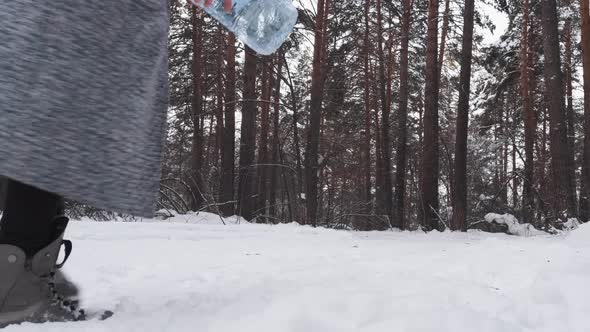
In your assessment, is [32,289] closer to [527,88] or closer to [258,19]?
[258,19]

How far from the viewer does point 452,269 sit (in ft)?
6.10

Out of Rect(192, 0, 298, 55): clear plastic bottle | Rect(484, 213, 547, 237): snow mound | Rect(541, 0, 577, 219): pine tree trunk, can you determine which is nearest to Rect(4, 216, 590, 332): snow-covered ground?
Rect(192, 0, 298, 55): clear plastic bottle

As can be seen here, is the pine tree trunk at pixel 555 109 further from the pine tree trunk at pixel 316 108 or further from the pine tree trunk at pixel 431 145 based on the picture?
the pine tree trunk at pixel 316 108

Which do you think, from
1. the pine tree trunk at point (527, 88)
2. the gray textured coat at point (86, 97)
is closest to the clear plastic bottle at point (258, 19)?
the gray textured coat at point (86, 97)

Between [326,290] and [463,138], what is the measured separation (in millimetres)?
7836

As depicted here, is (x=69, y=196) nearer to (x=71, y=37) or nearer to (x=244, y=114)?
(x=71, y=37)

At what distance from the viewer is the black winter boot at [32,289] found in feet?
3.60

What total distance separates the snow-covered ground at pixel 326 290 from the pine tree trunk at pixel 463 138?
18.1 ft

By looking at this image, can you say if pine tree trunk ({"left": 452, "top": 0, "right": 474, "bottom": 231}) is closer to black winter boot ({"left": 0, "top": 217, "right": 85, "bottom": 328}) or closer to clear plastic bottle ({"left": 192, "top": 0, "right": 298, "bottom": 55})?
clear plastic bottle ({"left": 192, "top": 0, "right": 298, "bottom": 55})

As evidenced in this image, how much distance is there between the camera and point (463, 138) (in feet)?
28.2

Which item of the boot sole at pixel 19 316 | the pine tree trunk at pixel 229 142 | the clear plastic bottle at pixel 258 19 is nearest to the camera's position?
the boot sole at pixel 19 316

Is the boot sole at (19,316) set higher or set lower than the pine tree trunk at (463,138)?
lower

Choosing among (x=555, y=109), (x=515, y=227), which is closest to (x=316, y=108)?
(x=555, y=109)

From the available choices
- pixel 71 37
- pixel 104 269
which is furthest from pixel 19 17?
pixel 104 269
